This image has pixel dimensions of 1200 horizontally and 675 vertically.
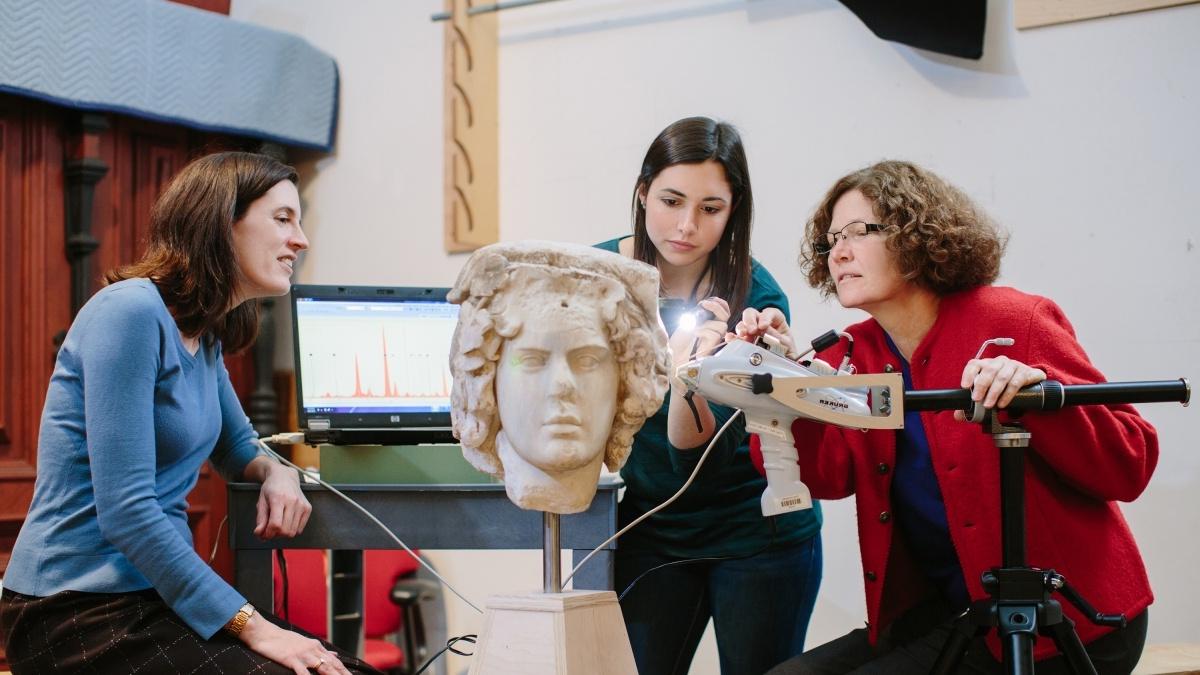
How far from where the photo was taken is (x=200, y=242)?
186 centimetres

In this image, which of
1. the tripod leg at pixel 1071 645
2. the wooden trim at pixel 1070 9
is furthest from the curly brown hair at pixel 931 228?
the wooden trim at pixel 1070 9

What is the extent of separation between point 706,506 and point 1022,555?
2.13 feet

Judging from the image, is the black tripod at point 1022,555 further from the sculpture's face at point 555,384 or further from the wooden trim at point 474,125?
the wooden trim at point 474,125

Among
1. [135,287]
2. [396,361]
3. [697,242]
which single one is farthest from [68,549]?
[697,242]

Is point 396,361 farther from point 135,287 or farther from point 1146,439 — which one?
point 1146,439

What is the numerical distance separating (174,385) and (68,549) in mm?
277

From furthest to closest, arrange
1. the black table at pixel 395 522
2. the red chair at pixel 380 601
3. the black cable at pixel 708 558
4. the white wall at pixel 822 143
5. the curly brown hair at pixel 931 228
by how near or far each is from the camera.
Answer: the red chair at pixel 380 601 → the white wall at pixel 822 143 → the black table at pixel 395 522 → the black cable at pixel 708 558 → the curly brown hair at pixel 931 228

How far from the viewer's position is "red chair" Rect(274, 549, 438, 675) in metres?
3.38

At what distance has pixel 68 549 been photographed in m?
1.72

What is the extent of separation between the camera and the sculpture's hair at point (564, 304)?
1522mm

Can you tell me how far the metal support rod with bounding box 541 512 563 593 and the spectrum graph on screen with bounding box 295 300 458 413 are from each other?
0.74m

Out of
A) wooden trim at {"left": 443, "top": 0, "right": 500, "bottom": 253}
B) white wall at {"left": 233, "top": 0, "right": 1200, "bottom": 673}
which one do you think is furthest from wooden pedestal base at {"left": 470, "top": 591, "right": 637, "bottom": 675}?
wooden trim at {"left": 443, "top": 0, "right": 500, "bottom": 253}

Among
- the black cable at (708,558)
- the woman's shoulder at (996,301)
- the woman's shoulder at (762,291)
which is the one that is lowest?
the black cable at (708,558)

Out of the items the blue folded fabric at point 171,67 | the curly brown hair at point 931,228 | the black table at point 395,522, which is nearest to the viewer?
the curly brown hair at point 931,228
